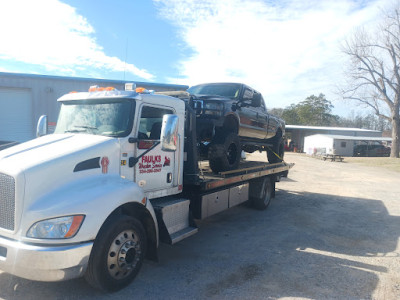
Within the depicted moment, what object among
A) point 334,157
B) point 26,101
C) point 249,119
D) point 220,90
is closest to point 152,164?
point 220,90

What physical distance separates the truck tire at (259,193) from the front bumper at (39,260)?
557 cm

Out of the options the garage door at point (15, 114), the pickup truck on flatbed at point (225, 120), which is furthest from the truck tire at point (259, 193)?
the garage door at point (15, 114)

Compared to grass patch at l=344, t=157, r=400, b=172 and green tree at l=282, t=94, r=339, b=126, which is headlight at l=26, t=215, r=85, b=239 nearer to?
grass patch at l=344, t=157, r=400, b=172

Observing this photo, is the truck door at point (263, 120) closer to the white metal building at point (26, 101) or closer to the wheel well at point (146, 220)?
the wheel well at point (146, 220)

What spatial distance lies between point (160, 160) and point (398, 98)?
37.1 m

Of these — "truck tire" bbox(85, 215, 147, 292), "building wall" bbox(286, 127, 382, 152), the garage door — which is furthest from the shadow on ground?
"building wall" bbox(286, 127, 382, 152)

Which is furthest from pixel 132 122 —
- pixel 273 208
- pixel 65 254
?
pixel 273 208

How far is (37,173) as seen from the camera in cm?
297

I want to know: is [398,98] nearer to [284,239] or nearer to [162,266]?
[284,239]

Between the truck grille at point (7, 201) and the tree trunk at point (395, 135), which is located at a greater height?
the tree trunk at point (395, 135)

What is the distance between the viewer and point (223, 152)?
5816mm

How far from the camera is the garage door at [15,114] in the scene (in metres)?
15.0

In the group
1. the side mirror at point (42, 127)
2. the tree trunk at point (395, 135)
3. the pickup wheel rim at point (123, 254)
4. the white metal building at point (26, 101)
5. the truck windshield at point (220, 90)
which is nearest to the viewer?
the pickup wheel rim at point (123, 254)

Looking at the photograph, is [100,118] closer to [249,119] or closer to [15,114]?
[249,119]
